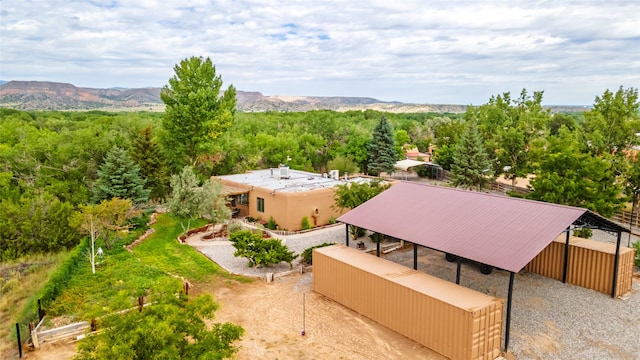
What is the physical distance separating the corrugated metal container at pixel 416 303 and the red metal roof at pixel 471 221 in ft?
4.13

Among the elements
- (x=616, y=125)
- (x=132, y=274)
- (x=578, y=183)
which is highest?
(x=616, y=125)

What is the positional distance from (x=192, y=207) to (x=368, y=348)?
1488 cm

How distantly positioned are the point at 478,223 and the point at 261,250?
9.40 metres

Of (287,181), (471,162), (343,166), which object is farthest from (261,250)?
(343,166)

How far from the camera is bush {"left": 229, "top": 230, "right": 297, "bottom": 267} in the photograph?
750 inches

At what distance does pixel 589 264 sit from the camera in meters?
16.5

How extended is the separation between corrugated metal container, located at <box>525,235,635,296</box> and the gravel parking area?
0.35 m

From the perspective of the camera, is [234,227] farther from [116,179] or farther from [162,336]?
[162,336]

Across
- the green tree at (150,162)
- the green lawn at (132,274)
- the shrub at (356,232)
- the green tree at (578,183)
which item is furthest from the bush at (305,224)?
the green tree at (578,183)

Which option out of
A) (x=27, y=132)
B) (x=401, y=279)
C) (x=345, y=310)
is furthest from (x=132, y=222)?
(x=27, y=132)

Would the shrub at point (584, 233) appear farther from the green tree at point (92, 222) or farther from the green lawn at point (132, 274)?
the green tree at point (92, 222)

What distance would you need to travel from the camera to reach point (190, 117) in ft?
115

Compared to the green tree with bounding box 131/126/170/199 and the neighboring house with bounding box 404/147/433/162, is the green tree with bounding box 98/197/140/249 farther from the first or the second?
the neighboring house with bounding box 404/147/433/162

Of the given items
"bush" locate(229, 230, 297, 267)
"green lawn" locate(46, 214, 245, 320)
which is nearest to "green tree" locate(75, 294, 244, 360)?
"green lawn" locate(46, 214, 245, 320)
